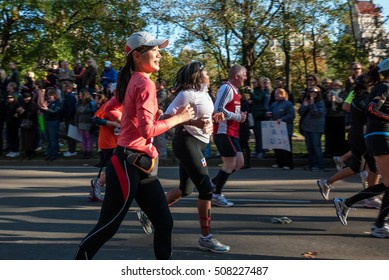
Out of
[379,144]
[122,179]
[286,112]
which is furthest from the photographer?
[286,112]

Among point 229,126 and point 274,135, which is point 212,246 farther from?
point 274,135

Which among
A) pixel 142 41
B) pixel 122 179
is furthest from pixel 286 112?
pixel 122 179

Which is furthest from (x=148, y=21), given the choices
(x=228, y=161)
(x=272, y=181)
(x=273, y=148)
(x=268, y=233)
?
(x=268, y=233)

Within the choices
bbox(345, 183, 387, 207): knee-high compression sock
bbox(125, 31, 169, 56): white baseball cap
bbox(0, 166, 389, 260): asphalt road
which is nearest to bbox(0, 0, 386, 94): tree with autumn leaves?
bbox(0, 166, 389, 260): asphalt road

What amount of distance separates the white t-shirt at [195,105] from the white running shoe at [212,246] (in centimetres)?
99

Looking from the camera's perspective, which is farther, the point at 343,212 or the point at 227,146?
the point at 227,146

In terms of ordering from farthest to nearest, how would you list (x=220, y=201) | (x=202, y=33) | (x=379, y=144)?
1. (x=202, y=33)
2. (x=220, y=201)
3. (x=379, y=144)

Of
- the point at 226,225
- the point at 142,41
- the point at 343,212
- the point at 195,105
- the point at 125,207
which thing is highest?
the point at 142,41

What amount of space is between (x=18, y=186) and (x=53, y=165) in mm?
3832

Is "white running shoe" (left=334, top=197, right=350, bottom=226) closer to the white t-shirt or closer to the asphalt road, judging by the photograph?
the asphalt road

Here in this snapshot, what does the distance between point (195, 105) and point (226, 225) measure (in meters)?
1.85

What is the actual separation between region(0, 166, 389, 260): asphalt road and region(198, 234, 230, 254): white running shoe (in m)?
0.06

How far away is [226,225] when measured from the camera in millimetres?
7820
